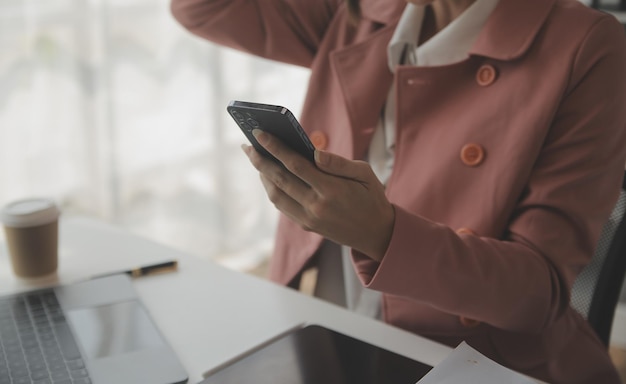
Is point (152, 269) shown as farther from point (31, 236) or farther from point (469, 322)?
point (469, 322)

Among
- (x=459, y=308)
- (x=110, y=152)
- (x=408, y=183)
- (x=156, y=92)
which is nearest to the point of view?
(x=459, y=308)

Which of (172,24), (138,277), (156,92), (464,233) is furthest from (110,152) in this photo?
(464,233)

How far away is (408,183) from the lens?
1.02 meters

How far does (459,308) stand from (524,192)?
0.19 m

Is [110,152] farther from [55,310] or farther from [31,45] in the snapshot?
[55,310]

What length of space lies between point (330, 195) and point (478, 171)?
30 cm

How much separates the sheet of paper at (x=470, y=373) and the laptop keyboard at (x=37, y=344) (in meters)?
0.37

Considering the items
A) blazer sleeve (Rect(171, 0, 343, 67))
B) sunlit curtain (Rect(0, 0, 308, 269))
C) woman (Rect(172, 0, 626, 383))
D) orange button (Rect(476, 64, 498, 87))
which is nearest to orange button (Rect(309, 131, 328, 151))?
woman (Rect(172, 0, 626, 383))

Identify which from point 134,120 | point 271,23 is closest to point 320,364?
point 271,23

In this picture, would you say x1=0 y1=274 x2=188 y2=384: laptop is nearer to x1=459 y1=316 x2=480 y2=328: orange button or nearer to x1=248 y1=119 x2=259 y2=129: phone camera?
x1=248 y1=119 x2=259 y2=129: phone camera

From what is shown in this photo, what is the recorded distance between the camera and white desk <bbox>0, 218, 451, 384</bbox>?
832mm

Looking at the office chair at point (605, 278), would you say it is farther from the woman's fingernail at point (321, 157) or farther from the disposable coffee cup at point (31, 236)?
the disposable coffee cup at point (31, 236)

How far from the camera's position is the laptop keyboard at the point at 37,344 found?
0.74 m

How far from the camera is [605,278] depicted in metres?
1.04
